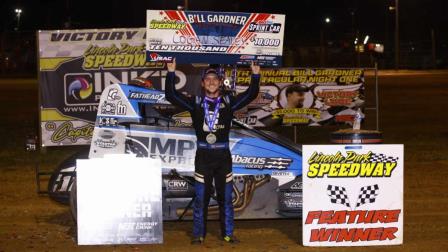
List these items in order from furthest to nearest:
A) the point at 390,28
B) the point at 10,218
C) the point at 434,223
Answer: the point at 390,28 → the point at 10,218 → the point at 434,223

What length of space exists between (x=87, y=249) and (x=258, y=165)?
6.34 feet

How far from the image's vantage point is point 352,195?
770cm

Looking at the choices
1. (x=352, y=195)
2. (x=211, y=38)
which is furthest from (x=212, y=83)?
(x=352, y=195)

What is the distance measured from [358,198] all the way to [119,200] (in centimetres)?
227

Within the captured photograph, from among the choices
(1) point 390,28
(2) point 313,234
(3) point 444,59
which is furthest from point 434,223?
(1) point 390,28

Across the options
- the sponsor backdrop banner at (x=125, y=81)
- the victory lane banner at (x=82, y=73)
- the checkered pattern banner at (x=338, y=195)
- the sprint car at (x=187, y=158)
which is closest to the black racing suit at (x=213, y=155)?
the sprint car at (x=187, y=158)

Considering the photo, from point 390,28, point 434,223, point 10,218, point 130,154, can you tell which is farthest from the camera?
point 390,28

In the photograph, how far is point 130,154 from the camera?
8.27 metres

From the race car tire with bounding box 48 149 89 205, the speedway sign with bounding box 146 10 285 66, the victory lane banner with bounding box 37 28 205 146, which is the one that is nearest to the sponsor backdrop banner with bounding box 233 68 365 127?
the victory lane banner with bounding box 37 28 205 146

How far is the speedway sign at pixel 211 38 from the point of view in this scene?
834 cm

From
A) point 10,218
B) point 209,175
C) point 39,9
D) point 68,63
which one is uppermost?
point 39,9

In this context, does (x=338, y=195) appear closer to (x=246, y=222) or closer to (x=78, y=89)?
(x=246, y=222)

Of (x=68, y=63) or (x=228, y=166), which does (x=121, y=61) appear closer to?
(x=68, y=63)

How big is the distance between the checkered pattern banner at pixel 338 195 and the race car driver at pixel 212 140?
955 mm
